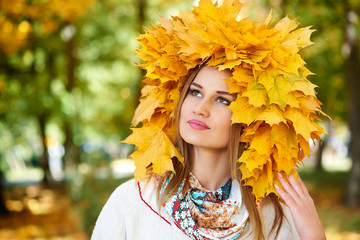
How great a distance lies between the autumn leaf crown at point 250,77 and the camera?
2086 millimetres

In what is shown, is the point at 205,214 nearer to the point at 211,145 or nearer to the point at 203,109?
the point at 211,145

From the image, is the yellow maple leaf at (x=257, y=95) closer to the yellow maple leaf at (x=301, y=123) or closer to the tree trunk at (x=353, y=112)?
the yellow maple leaf at (x=301, y=123)

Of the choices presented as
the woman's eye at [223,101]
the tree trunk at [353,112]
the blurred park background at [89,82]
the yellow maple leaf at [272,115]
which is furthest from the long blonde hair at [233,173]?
the tree trunk at [353,112]

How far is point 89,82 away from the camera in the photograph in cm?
1617

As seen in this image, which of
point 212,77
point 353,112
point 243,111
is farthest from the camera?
point 353,112

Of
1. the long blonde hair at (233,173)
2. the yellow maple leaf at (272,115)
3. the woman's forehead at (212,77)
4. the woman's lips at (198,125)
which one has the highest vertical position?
the woman's forehead at (212,77)

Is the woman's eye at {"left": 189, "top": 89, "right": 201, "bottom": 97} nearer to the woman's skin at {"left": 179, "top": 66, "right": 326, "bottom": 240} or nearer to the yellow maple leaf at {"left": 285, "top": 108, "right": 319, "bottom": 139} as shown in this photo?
the woman's skin at {"left": 179, "top": 66, "right": 326, "bottom": 240}

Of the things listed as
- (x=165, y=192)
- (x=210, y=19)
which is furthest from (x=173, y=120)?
(x=210, y=19)

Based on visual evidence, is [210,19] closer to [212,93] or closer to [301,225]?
[212,93]

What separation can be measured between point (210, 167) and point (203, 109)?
41 cm

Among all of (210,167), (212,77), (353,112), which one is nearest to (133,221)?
(210,167)

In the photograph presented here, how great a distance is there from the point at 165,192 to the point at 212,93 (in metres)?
0.62

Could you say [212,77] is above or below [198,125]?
above

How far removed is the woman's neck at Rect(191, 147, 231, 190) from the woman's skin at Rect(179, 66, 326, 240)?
10 cm
